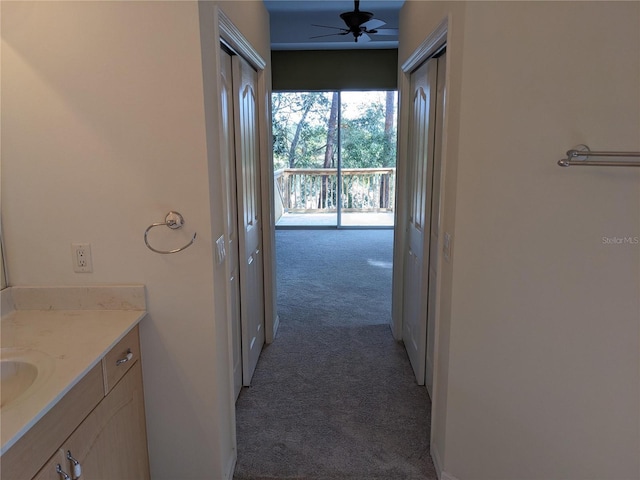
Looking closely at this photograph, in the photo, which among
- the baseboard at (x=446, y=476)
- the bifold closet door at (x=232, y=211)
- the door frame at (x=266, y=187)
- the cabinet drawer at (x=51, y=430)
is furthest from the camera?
the door frame at (x=266, y=187)

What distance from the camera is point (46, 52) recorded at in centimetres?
170

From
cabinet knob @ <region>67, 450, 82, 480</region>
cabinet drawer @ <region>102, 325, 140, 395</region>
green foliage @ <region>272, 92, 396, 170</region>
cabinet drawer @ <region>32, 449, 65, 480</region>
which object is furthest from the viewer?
green foliage @ <region>272, 92, 396, 170</region>

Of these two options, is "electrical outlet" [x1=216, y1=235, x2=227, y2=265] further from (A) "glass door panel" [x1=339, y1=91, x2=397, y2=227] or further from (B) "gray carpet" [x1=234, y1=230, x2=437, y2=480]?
(A) "glass door panel" [x1=339, y1=91, x2=397, y2=227]

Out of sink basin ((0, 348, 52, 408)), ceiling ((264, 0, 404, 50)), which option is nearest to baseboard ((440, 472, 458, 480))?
sink basin ((0, 348, 52, 408))

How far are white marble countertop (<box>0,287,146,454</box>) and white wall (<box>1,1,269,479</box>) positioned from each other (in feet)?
0.44

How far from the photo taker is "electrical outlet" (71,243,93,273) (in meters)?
1.84

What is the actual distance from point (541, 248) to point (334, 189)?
21.3 feet

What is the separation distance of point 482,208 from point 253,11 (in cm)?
181

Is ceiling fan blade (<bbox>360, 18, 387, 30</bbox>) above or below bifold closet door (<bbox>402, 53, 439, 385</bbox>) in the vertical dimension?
above

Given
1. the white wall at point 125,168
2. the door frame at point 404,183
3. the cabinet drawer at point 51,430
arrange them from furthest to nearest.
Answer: the door frame at point 404,183
the white wall at point 125,168
the cabinet drawer at point 51,430

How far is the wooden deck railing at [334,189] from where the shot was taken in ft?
26.6

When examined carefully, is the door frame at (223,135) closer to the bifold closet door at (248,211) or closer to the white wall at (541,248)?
the bifold closet door at (248,211)

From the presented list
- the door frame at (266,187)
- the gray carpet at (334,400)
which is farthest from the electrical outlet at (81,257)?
the door frame at (266,187)

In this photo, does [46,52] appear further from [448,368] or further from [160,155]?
[448,368]
